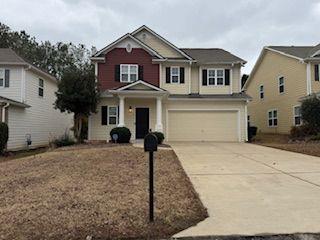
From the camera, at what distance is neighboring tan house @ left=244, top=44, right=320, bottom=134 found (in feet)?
84.1

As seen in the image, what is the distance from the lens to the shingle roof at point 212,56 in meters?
25.7

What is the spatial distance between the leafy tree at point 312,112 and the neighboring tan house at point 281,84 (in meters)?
Result: 3.17

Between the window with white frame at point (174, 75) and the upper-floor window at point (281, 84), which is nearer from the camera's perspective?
the window with white frame at point (174, 75)

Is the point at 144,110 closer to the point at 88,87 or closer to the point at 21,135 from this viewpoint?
the point at 88,87

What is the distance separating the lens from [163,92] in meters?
22.5

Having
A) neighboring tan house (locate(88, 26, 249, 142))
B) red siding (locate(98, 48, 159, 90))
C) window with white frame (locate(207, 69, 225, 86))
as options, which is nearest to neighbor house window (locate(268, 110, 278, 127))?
neighboring tan house (locate(88, 26, 249, 142))

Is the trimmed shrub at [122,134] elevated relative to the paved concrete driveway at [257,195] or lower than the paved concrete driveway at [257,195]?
elevated

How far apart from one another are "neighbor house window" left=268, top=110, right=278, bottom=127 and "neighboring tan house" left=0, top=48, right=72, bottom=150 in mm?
18044

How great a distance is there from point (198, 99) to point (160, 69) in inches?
127

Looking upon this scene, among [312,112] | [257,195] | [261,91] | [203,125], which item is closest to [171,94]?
[203,125]

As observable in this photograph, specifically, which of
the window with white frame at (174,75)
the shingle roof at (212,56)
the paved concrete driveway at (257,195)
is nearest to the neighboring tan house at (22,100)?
the window with white frame at (174,75)

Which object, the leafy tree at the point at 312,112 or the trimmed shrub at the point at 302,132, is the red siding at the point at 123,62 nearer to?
the leafy tree at the point at 312,112

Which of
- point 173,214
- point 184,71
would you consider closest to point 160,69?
point 184,71

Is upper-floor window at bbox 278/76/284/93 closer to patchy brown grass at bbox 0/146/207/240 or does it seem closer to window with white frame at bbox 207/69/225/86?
window with white frame at bbox 207/69/225/86
